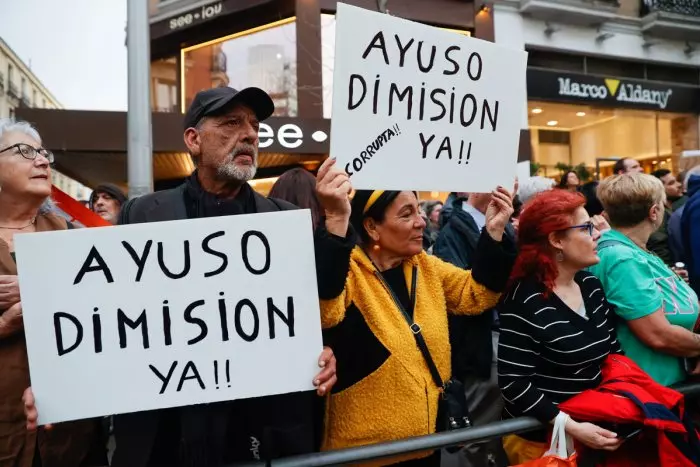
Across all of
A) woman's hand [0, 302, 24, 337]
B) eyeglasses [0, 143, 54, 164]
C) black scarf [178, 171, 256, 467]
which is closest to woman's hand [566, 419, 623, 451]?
black scarf [178, 171, 256, 467]

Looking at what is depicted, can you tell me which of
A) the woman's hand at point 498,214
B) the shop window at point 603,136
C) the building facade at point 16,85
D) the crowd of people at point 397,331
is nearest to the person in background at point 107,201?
the crowd of people at point 397,331

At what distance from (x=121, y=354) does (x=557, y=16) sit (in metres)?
14.3

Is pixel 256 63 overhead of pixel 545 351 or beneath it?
overhead

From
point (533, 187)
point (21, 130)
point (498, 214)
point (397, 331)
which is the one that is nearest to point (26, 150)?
point (21, 130)

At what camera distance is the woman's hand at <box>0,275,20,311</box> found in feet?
6.23

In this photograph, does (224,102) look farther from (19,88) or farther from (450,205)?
(19,88)

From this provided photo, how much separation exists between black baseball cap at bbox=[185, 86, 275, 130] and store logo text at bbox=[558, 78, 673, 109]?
12751 mm

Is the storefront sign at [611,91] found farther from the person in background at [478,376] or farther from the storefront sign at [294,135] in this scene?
the person in background at [478,376]

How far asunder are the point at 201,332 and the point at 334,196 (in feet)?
1.95

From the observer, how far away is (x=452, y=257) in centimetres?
333

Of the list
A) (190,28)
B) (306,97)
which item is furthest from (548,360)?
(190,28)

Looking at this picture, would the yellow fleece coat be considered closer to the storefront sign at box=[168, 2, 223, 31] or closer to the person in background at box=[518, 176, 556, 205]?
the person in background at box=[518, 176, 556, 205]

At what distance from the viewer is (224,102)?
2.02m

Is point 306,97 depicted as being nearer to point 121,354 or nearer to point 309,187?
point 309,187
